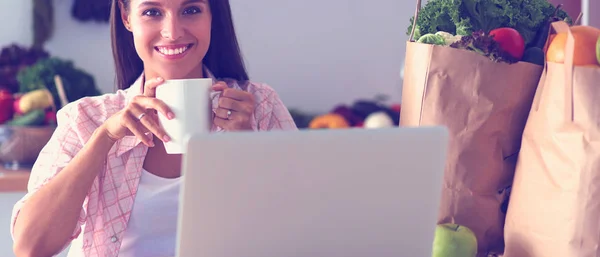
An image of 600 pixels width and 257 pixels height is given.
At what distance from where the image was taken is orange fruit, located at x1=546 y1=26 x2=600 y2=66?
3.44 ft

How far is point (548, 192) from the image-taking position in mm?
1075

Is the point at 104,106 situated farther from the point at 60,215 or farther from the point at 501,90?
the point at 501,90

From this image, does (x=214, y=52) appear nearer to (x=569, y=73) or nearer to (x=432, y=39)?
(x=432, y=39)

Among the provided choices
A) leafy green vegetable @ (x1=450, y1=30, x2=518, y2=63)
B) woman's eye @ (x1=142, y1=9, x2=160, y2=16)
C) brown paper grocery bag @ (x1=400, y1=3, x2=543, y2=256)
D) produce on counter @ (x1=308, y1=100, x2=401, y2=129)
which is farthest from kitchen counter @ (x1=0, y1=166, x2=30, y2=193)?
leafy green vegetable @ (x1=450, y1=30, x2=518, y2=63)

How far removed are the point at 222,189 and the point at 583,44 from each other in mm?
569

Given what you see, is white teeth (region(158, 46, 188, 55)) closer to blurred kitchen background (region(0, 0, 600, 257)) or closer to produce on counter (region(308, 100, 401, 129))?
produce on counter (region(308, 100, 401, 129))

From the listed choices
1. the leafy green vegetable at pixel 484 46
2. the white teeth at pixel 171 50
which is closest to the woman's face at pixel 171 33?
the white teeth at pixel 171 50

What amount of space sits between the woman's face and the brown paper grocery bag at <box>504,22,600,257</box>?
66 centimetres

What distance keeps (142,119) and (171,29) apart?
0.32 meters

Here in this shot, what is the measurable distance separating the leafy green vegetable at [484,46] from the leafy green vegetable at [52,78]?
5.76ft

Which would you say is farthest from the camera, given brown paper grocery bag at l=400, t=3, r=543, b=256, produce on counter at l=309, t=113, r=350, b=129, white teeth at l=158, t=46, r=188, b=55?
produce on counter at l=309, t=113, r=350, b=129

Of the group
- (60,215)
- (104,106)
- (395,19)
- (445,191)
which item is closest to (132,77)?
(104,106)

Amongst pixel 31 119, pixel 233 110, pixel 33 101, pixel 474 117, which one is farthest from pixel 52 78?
pixel 474 117

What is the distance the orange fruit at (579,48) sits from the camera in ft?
3.44
